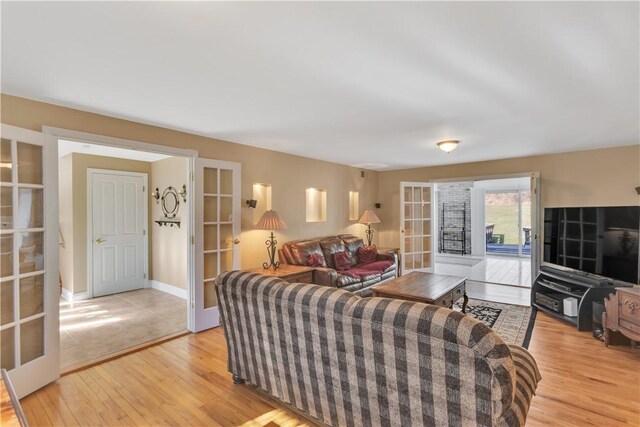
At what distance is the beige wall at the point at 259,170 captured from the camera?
8.68 feet

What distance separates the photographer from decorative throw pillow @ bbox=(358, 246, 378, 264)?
5484mm

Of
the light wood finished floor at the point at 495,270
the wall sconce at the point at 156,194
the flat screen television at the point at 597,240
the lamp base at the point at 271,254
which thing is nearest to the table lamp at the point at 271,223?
the lamp base at the point at 271,254

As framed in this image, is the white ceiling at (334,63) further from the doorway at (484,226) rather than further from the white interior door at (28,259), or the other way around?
the doorway at (484,226)

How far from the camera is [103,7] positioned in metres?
1.42

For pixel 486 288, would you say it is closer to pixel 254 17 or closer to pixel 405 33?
pixel 405 33

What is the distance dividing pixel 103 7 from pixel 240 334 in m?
2.10

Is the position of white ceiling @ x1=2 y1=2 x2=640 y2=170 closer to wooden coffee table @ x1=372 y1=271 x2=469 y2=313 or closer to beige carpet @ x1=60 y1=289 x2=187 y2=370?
wooden coffee table @ x1=372 y1=271 x2=469 y2=313

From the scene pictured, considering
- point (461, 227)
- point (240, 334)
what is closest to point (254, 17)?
point (240, 334)

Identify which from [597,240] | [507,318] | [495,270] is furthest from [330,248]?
[495,270]

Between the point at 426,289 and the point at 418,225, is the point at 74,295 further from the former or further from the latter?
the point at 418,225

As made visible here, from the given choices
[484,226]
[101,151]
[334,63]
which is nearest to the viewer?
[334,63]

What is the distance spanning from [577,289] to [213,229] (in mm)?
4616

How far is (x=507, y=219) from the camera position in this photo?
10.0m

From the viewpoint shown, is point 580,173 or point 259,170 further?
point 580,173
